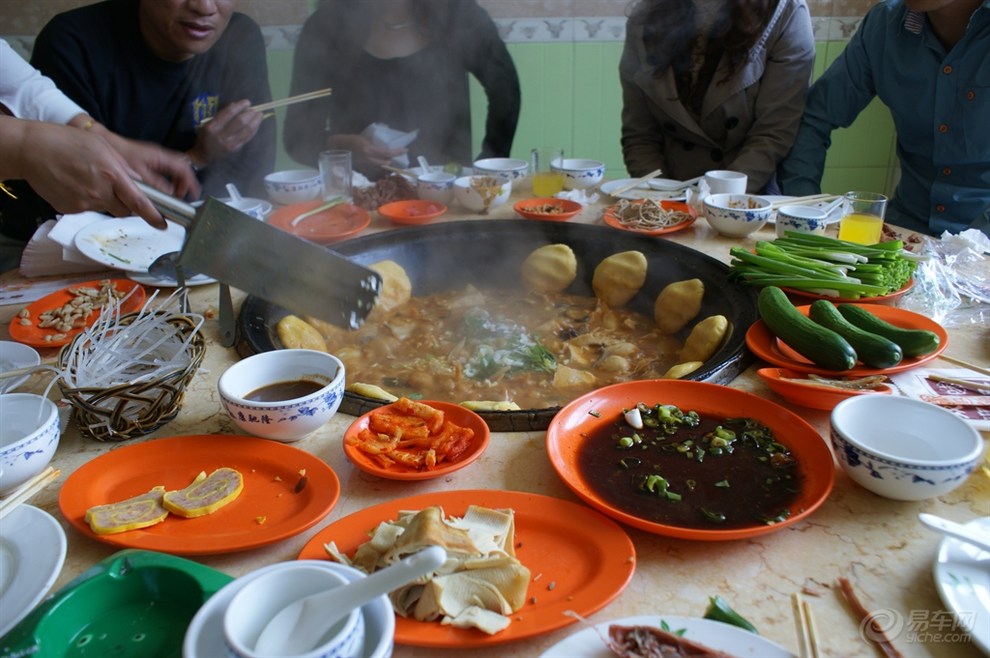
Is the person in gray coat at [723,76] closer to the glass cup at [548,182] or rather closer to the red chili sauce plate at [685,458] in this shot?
the glass cup at [548,182]

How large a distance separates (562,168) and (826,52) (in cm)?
346

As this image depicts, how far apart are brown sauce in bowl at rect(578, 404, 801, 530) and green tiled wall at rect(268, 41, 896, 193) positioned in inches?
183

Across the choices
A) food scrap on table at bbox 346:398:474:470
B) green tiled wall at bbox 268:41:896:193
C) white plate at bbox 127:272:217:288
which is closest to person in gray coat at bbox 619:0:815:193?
green tiled wall at bbox 268:41:896:193

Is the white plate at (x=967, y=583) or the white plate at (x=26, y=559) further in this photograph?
the white plate at (x=26, y=559)

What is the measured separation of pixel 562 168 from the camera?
3799mm

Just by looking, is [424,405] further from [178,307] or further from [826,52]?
[826,52]

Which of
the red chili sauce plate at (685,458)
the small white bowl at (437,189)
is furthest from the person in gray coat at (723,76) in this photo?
the red chili sauce plate at (685,458)

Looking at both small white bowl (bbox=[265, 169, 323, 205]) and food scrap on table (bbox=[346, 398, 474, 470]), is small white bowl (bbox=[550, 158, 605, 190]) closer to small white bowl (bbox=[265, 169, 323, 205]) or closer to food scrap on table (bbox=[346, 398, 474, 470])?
small white bowl (bbox=[265, 169, 323, 205])

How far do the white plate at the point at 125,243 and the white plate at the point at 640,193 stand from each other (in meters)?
2.20

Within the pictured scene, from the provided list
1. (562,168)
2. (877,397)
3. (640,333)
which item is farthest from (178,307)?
(562,168)

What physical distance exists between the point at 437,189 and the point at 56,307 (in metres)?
1.85

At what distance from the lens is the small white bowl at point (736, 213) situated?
2.96 metres

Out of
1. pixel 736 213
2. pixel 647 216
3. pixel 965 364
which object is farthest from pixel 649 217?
pixel 965 364

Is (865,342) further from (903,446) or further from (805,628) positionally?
(805,628)
